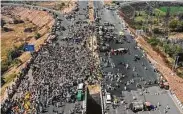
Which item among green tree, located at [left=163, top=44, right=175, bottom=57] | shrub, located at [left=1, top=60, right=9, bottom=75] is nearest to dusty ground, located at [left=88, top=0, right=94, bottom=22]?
green tree, located at [left=163, top=44, right=175, bottom=57]

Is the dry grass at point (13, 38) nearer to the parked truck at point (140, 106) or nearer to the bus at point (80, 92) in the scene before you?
the bus at point (80, 92)

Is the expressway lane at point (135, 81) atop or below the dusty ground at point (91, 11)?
below

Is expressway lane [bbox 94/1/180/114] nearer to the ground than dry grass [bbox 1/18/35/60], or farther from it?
farther from it

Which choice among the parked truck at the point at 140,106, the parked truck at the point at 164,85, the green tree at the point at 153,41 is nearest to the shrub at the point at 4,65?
the green tree at the point at 153,41

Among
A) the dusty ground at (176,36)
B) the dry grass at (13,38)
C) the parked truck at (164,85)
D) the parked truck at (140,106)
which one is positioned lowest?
the dry grass at (13,38)

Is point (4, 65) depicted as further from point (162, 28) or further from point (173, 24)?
point (173, 24)

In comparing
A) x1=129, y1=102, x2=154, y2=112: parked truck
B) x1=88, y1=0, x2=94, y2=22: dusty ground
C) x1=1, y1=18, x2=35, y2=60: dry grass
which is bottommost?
x1=1, y1=18, x2=35, y2=60: dry grass

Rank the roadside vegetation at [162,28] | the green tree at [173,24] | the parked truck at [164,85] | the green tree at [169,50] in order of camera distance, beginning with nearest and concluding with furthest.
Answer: the parked truck at [164,85], the green tree at [169,50], the roadside vegetation at [162,28], the green tree at [173,24]

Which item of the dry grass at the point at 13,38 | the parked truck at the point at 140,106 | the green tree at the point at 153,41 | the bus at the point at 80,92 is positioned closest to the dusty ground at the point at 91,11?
the green tree at the point at 153,41

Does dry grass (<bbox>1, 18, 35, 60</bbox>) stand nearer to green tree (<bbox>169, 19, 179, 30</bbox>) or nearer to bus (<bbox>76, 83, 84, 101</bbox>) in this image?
green tree (<bbox>169, 19, 179, 30</bbox>)

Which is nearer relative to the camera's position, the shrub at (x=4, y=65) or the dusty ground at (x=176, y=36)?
the shrub at (x=4, y=65)

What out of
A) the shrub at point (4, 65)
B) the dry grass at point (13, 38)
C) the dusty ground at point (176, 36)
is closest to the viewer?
the shrub at point (4, 65)
